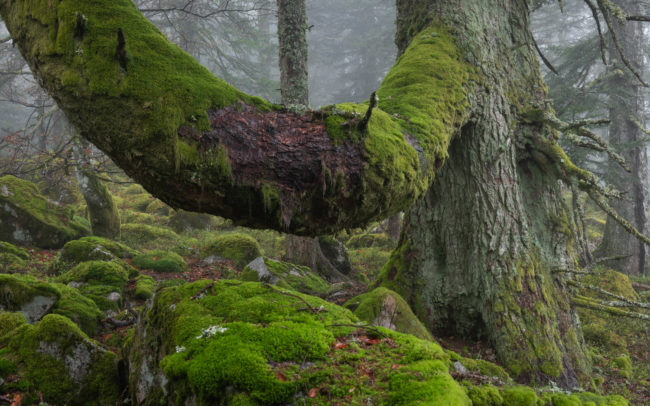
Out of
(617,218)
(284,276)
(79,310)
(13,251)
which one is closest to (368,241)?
(284,276)

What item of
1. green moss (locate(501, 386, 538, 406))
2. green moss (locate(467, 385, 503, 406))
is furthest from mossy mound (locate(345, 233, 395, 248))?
green moss (locate(467, 385, 503, 406))

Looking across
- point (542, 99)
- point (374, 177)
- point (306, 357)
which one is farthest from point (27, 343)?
point (542, 99)

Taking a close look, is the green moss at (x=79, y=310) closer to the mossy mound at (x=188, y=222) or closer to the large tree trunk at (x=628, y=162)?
the mossy mound at (x=188, y=222)

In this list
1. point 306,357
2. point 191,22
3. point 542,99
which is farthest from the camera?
point 191,22

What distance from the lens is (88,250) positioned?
24.8ft

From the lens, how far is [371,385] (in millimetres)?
2014

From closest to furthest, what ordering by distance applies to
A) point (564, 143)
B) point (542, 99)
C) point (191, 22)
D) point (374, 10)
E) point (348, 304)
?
Answer: point (348, 304)
point (542, 99)
point (564, 143)
point (191, 22)
point (374, 10)

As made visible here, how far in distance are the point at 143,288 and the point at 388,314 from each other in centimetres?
441

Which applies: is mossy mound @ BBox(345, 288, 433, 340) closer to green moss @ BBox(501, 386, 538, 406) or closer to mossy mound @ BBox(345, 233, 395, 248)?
green moss @ BBox(501, 386, 538, 406)

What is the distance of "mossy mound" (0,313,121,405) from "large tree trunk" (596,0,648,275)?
46.6 feet

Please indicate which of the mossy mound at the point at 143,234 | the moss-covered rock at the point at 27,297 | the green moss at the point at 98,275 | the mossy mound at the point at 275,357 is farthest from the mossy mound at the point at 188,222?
the mossy mound at the point at 275,357

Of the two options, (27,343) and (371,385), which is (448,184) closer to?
(371,385)

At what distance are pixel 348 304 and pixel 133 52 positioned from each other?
12.9 ft

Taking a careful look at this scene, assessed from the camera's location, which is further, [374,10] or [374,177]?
[374,10]
